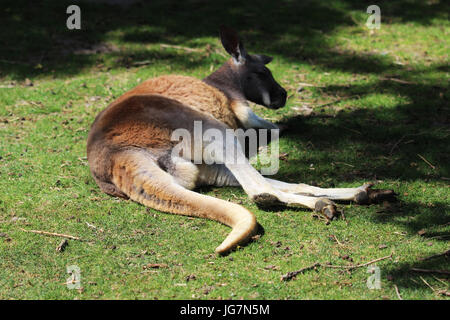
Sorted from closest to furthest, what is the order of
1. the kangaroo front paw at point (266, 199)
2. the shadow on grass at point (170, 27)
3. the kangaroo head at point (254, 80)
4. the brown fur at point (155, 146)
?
the brown fur at point (155, 146)
the kangaroo front paw at point (266, 199)
the kangaroo head at point (254, 80)
the shadow on grass at point (170, 27)

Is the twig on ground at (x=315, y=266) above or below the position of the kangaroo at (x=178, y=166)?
below

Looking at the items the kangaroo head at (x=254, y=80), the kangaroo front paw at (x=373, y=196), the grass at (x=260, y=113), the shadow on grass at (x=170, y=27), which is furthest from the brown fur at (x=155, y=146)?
the shadow on grass at (x=170, y=27)

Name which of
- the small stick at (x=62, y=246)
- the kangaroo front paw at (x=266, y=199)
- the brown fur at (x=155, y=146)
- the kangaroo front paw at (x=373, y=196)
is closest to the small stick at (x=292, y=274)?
the brown fur at (x=155, y=146)

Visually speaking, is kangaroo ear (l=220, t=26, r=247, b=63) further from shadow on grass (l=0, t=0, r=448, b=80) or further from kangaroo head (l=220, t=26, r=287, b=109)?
shadow on grass (l=0, t=0, r=448, b=80)

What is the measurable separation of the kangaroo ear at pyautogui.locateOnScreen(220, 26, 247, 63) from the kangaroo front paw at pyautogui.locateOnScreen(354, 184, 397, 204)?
6.14ft

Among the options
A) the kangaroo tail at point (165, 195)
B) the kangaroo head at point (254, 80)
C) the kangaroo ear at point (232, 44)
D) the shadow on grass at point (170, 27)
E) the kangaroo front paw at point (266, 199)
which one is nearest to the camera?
the kangaroo tail at point (165, 195)

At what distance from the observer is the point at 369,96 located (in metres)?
5.74

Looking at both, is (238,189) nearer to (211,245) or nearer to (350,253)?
(211,245)

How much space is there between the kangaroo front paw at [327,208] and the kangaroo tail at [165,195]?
20.0 inches

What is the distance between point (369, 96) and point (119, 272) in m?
3.43

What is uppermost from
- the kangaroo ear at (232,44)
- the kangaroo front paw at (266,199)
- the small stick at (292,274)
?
the kangaroo ear at (232,44)

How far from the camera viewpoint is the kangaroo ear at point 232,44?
504 centimetres

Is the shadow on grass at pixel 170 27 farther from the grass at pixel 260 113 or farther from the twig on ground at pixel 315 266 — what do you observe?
the twig on ground at pixel 315 266

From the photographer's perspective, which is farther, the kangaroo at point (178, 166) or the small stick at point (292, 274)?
the kangaroo at point (178, 166)
